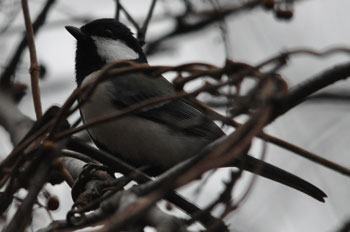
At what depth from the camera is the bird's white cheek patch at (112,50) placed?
333cm

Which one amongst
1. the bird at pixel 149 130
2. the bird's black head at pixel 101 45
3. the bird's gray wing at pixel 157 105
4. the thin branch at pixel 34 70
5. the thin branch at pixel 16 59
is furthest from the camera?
the thin branch at pixel 16 59

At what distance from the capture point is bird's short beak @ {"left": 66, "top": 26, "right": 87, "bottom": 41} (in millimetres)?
3292

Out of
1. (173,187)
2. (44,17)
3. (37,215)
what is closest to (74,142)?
(173,187)

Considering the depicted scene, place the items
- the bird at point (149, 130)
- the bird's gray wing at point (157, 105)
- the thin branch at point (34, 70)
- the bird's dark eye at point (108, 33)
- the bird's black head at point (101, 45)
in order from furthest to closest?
the bird's dark eye at point (108, 33), the bird's black head at point (101, 45), the bird's gray wing at point (157, 105), the bird at point (149, 130), the thin branch at point (34, 70)

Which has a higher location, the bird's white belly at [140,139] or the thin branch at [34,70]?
the thin branch at [34,70]

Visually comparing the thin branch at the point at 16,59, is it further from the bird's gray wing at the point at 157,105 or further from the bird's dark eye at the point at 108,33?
the bird's gray wing at the point at 157,105

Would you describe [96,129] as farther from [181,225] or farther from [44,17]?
[181,225]

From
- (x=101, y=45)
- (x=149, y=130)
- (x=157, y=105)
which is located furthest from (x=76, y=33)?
(x=149, y=130)

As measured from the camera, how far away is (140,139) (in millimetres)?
2717

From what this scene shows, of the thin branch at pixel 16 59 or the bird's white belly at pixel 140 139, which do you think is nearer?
the bird's white belly at pixel 140 139

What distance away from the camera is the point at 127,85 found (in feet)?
9.82

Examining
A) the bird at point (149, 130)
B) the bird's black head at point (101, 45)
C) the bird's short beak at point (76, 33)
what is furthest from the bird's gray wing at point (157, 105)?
the bird's short beak at point (76, 33)

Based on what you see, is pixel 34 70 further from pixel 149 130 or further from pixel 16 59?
pixel 16 59

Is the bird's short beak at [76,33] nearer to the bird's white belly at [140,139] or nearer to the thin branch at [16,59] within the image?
the thin branch at [16,59]
